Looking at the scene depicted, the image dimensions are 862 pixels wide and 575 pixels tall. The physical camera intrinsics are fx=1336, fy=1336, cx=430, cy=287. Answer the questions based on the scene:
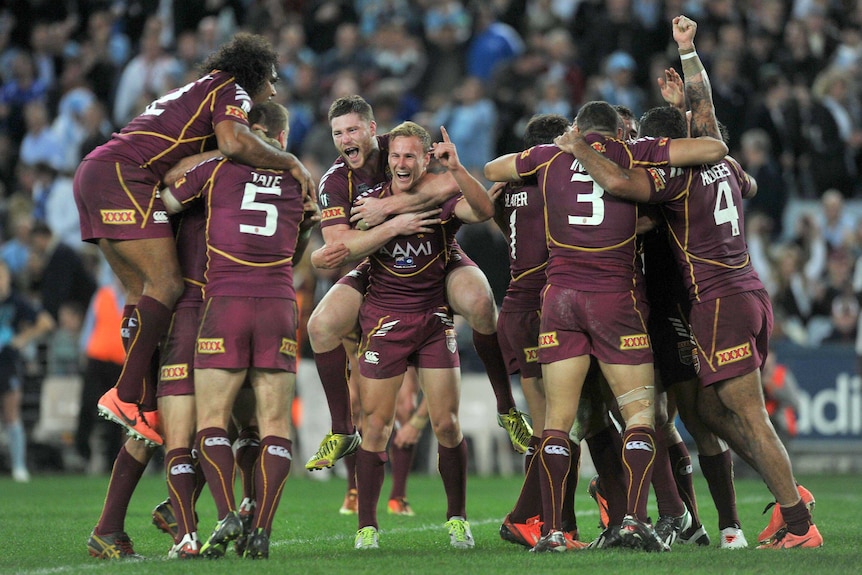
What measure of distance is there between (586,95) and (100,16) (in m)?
9.14

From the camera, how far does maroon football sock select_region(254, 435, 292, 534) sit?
303 inches

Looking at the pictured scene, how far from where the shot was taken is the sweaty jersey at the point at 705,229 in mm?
8367

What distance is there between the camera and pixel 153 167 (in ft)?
27.8

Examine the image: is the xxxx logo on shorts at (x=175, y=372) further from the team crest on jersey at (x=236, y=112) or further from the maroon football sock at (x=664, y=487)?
the maroon football sock at (x=664, y=487)

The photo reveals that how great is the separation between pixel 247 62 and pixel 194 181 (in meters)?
0.93

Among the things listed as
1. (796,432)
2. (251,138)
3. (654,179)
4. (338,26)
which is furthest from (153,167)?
(338,26)

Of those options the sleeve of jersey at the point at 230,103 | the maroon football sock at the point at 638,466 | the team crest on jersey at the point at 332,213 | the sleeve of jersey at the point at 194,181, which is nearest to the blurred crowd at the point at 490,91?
the team crest on jersey at the point at 332,213

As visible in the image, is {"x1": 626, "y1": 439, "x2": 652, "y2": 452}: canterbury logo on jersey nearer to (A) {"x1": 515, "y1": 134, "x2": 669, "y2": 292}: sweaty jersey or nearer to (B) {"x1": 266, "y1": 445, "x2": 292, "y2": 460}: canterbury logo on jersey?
(A) {"x1": 515, "y1": 134, "x2": 669, "y2": 292}: sweaty jersey

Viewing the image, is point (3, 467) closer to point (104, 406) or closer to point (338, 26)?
point (338, 26)

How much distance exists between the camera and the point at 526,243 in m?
9.02

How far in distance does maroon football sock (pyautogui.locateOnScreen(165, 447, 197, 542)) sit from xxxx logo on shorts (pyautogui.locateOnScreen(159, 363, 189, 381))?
0.45m

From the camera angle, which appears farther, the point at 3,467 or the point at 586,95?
the point at 586,95

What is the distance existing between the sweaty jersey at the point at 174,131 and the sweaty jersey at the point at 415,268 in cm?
132

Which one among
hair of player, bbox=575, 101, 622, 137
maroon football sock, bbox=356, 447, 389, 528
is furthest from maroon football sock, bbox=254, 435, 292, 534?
hair of player, bbox=575, 101, 622, 137
